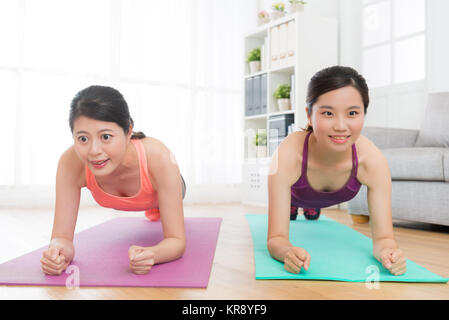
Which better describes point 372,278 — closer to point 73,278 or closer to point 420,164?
point 73,278

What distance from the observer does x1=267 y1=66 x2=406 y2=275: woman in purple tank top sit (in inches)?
43.1

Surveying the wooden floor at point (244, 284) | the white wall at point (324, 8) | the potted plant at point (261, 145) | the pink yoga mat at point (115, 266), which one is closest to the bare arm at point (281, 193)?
the wooden floor at point (244, 284)

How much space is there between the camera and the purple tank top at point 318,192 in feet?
4.28

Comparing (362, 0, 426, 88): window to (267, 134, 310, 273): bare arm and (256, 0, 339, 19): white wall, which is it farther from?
(267, 134, 310, 273): bare arm

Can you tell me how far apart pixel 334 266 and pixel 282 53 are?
7.95 feet

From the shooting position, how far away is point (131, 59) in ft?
11.5

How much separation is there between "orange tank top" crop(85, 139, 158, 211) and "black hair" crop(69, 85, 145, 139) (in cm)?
16

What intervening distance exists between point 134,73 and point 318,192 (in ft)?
8.40

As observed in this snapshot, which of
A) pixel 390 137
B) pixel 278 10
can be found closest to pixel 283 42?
pixel 278 10

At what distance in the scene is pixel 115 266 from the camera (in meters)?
1.15

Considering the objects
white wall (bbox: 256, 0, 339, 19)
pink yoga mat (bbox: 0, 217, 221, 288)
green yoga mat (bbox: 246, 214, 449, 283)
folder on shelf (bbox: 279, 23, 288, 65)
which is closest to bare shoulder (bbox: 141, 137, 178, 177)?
pink yoga mat (bbox: 0, 217, 221, 288)
